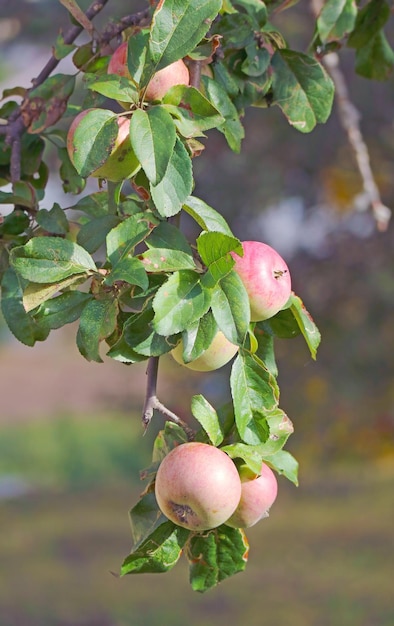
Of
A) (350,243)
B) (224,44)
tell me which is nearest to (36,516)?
(350,243)

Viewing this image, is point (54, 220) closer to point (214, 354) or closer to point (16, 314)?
point (16, 314)

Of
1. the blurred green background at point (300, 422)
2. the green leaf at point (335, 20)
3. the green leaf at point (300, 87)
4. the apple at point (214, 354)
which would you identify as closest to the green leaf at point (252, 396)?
the apple at point (214, 354)

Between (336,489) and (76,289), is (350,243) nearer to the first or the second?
(336,489)

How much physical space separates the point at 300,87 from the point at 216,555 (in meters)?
0.43

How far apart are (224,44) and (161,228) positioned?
0.80 ft

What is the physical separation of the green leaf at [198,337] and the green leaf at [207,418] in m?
0.05

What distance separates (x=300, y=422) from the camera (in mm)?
3969

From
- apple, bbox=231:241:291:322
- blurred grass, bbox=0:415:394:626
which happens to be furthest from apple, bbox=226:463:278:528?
blurred grass, bbox=0:415:394:626

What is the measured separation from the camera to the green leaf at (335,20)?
91 cm

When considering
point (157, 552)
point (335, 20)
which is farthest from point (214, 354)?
point (335, 20)

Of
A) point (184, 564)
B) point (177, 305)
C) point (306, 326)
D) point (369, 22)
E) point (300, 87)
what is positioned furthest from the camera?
point (184, 564)

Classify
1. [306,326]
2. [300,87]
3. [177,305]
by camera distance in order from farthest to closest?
1. [300,87]
2. [306,326]
3. [177,305]

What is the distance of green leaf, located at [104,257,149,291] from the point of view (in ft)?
1.86

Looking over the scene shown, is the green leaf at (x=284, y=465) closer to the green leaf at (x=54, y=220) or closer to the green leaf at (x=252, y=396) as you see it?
the green leaf at (x=252, y=396)
